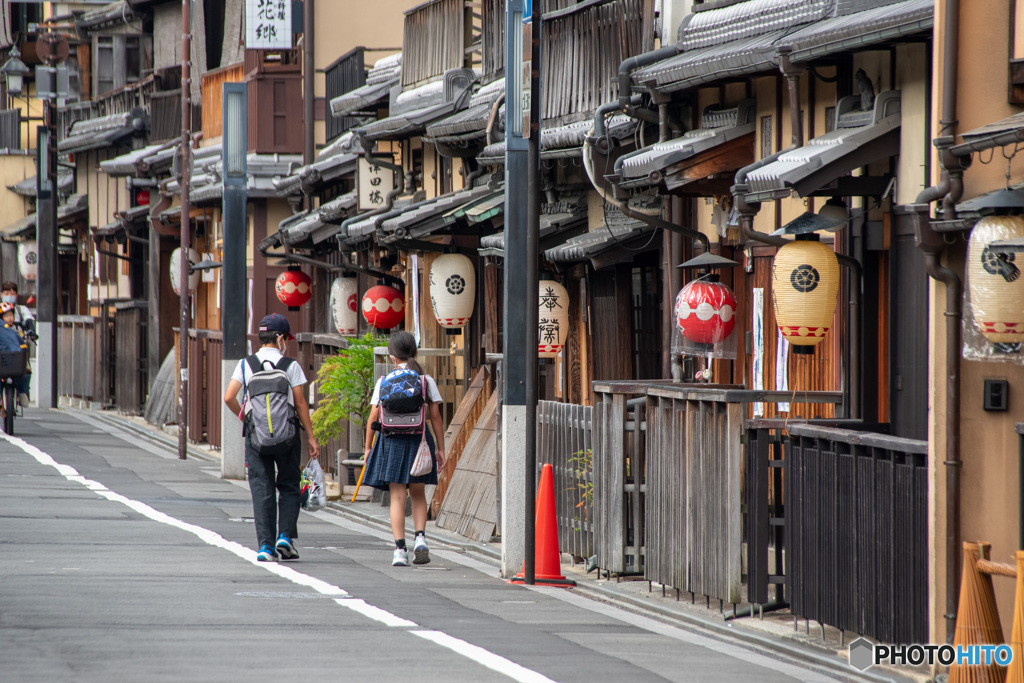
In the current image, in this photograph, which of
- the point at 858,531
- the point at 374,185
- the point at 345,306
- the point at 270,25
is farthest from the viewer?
the point at 270,25

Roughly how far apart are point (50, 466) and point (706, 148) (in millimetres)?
12723

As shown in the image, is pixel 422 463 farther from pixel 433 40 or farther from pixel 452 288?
pixel 433 40

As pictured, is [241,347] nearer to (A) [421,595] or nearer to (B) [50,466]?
(B) [50,466]

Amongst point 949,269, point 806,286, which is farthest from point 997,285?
point 806,286

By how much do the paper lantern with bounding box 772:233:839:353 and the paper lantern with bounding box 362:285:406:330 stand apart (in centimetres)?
1217

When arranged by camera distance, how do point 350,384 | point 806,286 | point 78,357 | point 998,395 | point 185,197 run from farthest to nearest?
point 78,357, point 185,197, point 350,384, point 806,286, point 998,395

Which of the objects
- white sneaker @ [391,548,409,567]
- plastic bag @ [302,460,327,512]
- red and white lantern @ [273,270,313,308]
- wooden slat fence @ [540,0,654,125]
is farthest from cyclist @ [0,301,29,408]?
white sneaker @ [391,548,409,567]

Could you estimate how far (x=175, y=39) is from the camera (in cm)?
4119

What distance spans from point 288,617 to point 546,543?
337 cm

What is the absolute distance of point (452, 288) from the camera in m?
19.8

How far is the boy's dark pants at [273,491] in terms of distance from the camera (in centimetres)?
1422

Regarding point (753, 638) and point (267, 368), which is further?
point (267, 368)

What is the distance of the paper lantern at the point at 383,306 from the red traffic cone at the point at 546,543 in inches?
372

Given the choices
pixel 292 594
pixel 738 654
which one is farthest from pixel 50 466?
pixel 738 654
